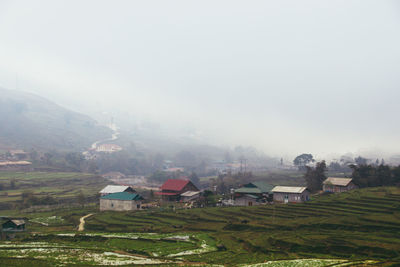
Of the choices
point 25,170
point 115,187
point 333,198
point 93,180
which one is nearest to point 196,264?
point 333,198

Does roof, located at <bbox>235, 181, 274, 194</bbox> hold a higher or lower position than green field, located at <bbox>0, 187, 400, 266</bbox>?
higher

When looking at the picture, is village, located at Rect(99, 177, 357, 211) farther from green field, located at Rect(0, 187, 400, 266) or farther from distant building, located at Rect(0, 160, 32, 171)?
distant building, located at Rect(0, 160, 32, 171)

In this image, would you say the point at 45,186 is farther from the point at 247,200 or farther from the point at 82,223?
the point at 247,200

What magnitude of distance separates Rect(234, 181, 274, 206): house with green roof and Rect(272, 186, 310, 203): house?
2730 millimetres

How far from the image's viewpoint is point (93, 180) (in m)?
165

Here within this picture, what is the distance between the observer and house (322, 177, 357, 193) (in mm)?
100819

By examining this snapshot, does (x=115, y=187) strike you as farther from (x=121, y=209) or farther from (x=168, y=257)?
(x=168, y=257)

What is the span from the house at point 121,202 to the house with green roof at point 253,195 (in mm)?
25387

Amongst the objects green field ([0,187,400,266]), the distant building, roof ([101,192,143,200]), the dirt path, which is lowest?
the dirt path

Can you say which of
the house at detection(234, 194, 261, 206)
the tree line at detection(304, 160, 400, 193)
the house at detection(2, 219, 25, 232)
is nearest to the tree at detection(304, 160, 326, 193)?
the tree line at detection(304, 160, 400, 193)

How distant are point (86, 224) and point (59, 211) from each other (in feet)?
73.7

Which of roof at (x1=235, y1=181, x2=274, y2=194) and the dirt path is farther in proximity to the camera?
roof at (x1=235, y1=181, x2=274, y2=194)

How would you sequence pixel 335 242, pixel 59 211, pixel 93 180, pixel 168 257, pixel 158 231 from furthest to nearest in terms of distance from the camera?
pixel 93 180 → pixel 59 211 → pixel 158 231 → pixel 335 242 → pixel 168 257

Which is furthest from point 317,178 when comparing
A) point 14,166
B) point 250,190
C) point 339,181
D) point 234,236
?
point 14,166
